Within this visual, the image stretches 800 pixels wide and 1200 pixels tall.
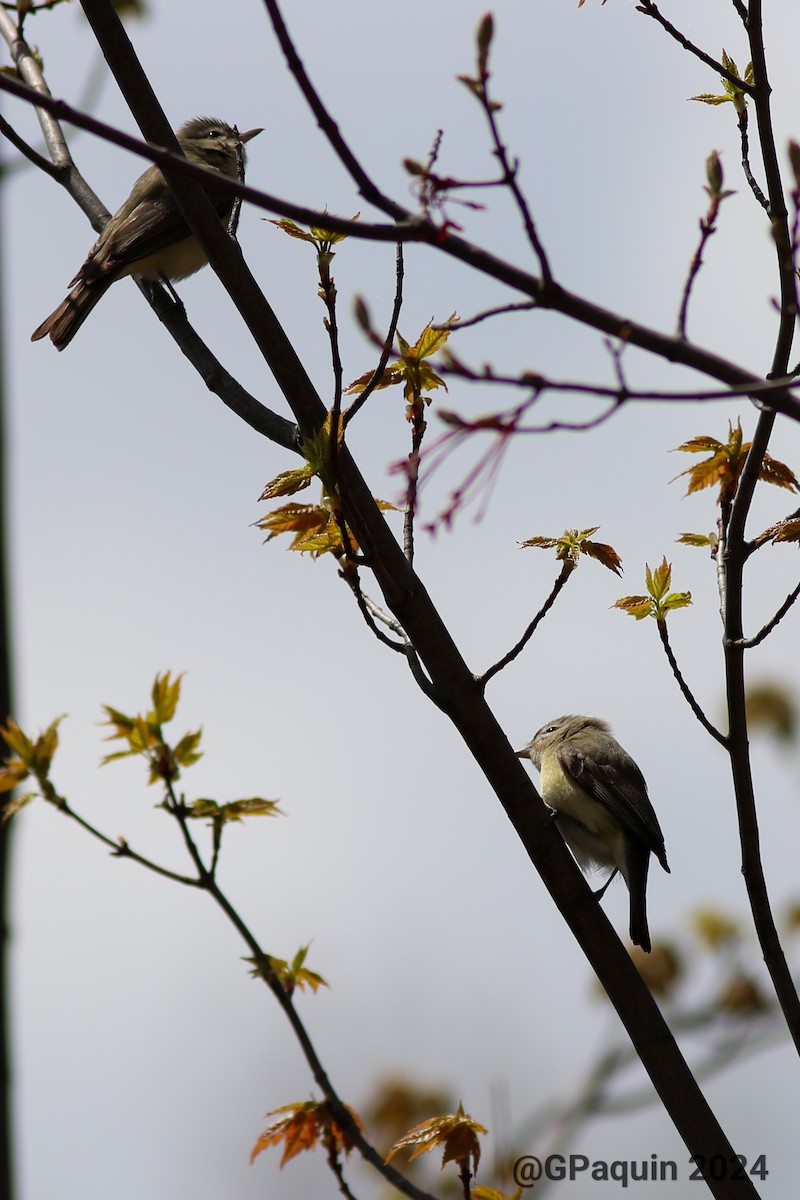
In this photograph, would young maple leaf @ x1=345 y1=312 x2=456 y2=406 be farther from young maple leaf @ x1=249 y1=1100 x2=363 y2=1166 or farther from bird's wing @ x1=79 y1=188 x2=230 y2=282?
bird's wing @ x1=79 y1=188 x2=230 y2=282

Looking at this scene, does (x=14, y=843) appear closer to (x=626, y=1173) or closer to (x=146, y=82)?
(x=146, y=82)

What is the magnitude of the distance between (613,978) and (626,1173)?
101cm

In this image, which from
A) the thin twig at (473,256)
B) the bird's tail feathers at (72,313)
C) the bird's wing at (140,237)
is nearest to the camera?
the thin twig at (473,256)

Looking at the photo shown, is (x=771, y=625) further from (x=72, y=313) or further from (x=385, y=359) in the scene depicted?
(x=72, y=313)

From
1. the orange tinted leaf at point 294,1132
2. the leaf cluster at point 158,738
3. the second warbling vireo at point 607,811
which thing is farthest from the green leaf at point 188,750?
the second warbling vireo at point 607,811

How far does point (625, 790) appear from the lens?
5.82 meters

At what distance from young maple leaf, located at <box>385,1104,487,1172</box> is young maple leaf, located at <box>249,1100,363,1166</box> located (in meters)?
0.23

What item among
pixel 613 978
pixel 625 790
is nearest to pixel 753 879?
pixel 613 978

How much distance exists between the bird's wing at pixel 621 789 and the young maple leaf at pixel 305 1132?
2.96m

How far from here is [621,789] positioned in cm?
582

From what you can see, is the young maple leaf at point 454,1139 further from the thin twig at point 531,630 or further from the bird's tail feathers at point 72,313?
the bird's tail feathers at point 72,313

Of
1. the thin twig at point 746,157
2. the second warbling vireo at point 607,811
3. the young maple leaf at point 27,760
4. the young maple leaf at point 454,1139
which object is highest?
the thin twig at point 746,157

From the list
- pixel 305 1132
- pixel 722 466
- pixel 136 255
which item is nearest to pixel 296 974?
pixel 305 1132

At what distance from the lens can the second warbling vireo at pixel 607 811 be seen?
18.8 ft
